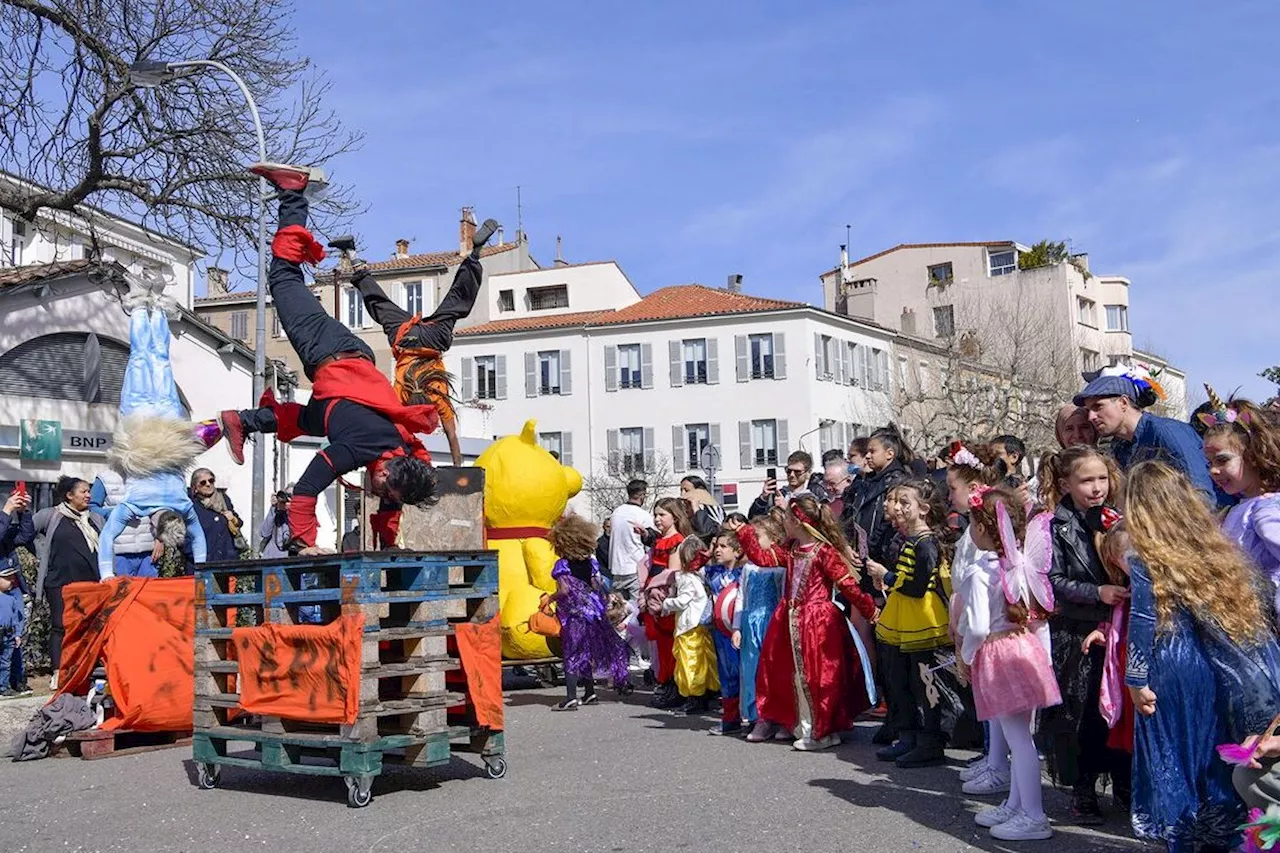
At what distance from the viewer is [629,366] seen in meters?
51.1

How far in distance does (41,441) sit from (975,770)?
62.0 feet

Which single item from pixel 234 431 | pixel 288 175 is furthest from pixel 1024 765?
pixel 288 175

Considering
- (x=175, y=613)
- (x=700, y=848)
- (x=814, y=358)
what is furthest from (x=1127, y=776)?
(x=814, y=358)

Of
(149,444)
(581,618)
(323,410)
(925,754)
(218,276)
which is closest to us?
(323,410)

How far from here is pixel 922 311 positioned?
57.7 m

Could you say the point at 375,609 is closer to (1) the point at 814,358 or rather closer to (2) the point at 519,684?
(2) the point at 519,684

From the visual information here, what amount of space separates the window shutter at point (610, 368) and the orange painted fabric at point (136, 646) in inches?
1665

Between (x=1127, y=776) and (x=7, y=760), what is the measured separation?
733 centimetres

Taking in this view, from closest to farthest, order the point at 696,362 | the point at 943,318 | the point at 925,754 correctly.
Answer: the point at 925,754 < the point at 696,362 < the point at 943,318

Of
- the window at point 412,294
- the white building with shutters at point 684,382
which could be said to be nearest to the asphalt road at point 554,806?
the white building with shutters at point 684,382

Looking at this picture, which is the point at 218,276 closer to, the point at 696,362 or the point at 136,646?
the point at 136,646

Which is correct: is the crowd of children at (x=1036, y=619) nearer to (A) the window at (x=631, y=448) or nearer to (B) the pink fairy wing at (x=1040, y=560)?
(B) the pink fairy wing at (x=1040, y=560)

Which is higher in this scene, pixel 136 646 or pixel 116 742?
pixel 136 646

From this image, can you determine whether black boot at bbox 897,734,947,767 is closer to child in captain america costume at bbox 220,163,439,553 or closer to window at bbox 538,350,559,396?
child in captain america costume at bbox 220,163,439,553
